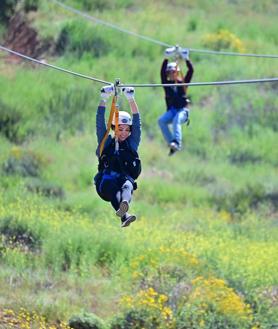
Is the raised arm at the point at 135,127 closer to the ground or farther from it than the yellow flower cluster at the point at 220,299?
farther from it

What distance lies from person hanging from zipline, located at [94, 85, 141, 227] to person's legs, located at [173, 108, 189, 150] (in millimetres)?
4241

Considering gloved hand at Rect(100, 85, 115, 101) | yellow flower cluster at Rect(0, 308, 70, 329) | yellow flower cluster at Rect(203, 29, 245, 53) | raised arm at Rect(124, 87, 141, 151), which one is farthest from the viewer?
yellow flower cluster at Rect(203, 29, 245, 53)

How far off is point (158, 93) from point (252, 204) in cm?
540

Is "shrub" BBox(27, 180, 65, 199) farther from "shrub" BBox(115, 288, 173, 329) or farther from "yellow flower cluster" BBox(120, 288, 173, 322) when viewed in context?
"shrub" BBox(115, 288, 173, 329)

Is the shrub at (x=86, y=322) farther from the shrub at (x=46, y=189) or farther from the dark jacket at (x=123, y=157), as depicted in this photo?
the shrub at (x=46, y=189)

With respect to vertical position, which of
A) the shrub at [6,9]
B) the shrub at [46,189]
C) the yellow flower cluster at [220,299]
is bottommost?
the yellow flower cluster at [220,299]

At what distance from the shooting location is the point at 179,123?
18.2 metres

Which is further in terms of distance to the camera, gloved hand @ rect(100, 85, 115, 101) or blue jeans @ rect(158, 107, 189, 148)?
blue jeans @ rect(158, 107, 189, 148)

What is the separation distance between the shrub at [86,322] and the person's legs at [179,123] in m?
3.74

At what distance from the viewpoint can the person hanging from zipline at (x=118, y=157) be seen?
13633mm

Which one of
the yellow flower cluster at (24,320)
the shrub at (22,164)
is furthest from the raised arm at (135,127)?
the shrub at (22,164)

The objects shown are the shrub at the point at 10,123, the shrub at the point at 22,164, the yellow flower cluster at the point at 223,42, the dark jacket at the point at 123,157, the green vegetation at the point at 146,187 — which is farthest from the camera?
the yellow flower cluster at the point at 223,42

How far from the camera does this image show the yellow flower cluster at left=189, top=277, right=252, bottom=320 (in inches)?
812

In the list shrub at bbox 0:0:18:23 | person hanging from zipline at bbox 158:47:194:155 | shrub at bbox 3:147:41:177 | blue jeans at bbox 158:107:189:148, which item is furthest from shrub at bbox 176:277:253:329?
shrub at bbox 0:0:18:23
